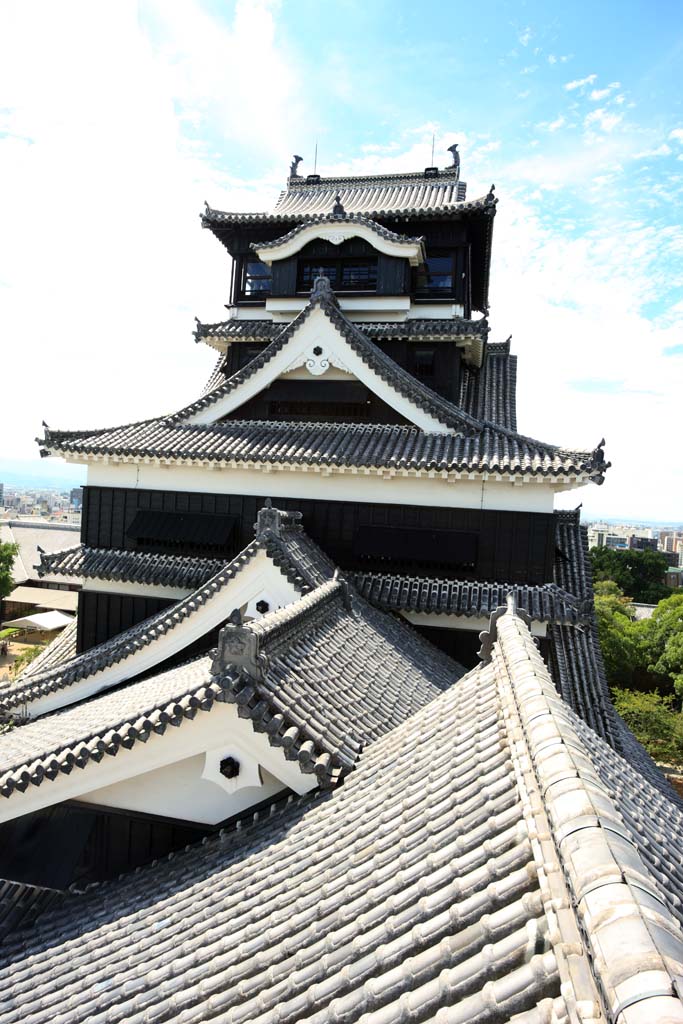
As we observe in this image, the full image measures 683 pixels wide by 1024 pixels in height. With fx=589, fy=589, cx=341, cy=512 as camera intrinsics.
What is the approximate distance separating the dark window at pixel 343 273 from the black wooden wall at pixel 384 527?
20.3 feet

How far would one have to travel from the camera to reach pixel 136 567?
12.6 meters

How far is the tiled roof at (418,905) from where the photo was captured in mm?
2197

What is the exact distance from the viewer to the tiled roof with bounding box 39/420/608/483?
34.7ft

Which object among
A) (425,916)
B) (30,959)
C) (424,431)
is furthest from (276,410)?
(425,916)

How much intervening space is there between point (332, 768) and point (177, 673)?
12.8ft

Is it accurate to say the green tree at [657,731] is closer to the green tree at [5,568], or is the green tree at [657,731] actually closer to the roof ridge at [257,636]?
the roof ridge at [257,636]

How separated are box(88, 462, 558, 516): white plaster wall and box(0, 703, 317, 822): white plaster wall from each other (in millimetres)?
6767

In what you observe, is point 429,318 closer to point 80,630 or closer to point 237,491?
point 237,491

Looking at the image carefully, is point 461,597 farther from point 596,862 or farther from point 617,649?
point 617,649

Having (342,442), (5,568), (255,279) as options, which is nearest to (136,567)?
(342,442)

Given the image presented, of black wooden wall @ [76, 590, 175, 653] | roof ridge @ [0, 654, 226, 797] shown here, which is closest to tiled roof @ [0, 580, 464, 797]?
roof ridge @ [0, 654, 226, 797]


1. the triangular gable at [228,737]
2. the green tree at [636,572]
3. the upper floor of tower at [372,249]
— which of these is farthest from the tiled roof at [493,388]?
the green tree at [636,572]

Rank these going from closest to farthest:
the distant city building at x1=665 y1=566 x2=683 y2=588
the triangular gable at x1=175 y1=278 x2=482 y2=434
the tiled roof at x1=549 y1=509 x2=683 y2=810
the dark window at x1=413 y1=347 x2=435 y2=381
Answer: the tiled roof at x1=549 y1=509 x2=683 y2=810 → the triangular gable at x1=175 y1=278 x2=482 y2=434 → the dark window at x1=413 y1=347 x2=435 y2=381 → the distant city building at x1=665 y1=566 x2=683 y2=588

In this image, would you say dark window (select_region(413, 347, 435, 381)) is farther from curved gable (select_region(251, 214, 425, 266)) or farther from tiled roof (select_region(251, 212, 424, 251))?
tiled roof (select_region(251, 212, 424, 251))
